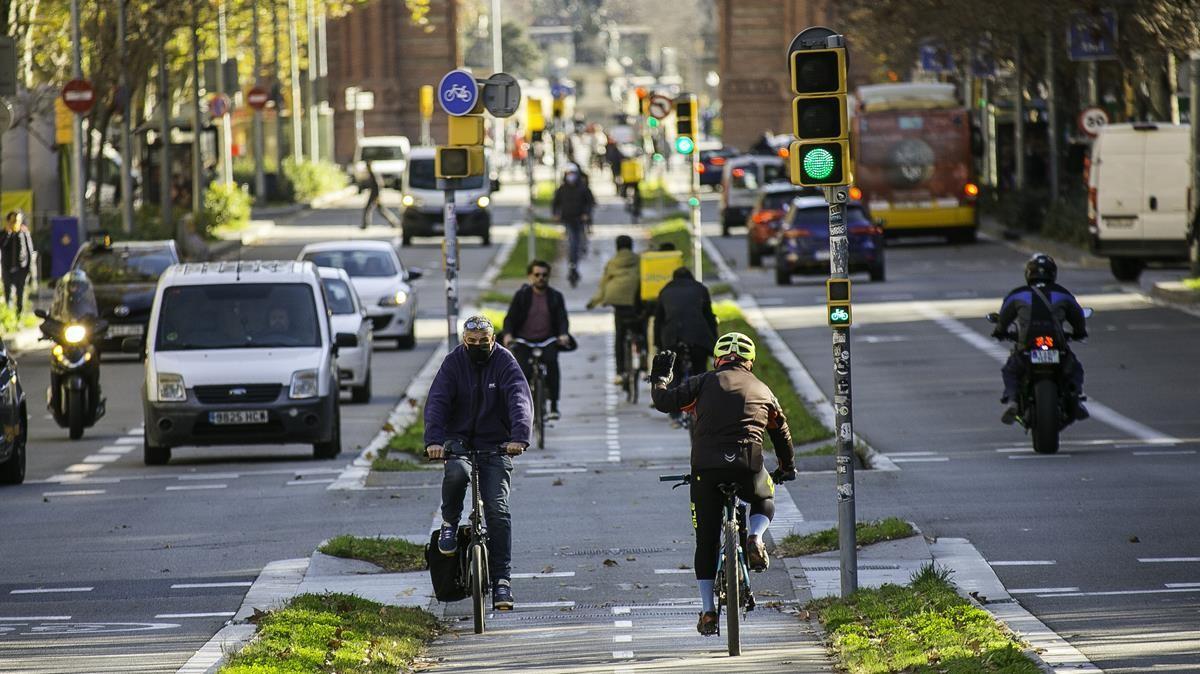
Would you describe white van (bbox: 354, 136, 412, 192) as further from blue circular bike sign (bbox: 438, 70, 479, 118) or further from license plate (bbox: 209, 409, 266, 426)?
license plate (bbox: 209, 409, 266, 426)

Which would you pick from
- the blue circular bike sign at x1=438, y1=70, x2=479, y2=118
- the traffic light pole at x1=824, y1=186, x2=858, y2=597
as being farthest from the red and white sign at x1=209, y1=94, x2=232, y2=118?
the traffic light pole at x1=824, y1=186, x2=858, y2=597

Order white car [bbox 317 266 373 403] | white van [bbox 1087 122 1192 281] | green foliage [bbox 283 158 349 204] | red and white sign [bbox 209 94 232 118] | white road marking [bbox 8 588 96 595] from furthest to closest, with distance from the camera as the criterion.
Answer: green foliage [bbox 283 158 349 204] < red and white sign [bbox 209 94 232 118] < white van [bbox 1087 122 1192 281] < white car [bbox 317 266 373 403] < white road marking [bbox 8 588 96 595]

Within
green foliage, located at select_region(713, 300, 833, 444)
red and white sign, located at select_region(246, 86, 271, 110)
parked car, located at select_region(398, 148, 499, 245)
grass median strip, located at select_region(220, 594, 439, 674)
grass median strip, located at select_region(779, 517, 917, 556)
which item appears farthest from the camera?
red and white sign, located at select_region(246, 86, 271, 110)

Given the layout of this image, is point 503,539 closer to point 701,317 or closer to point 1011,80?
point 701,317

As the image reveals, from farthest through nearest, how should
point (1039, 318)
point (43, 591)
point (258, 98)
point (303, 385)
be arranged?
point (258, 98), point (303, 385), point (1039, 318), point (43, 591)

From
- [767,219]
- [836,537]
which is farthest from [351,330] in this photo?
[767,219]

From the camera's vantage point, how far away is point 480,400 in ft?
40.1

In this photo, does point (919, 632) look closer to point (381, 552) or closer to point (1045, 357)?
point (381, 552)

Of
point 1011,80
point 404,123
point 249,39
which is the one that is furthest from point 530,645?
point 404,123

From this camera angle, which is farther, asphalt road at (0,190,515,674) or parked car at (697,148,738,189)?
parked car at (697,148,738,189)

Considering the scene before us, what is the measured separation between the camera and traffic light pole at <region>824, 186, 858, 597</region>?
1208cm

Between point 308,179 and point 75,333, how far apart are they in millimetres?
50849

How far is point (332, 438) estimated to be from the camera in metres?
21.0

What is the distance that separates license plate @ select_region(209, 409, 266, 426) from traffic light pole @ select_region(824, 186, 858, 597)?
933 centimetres
